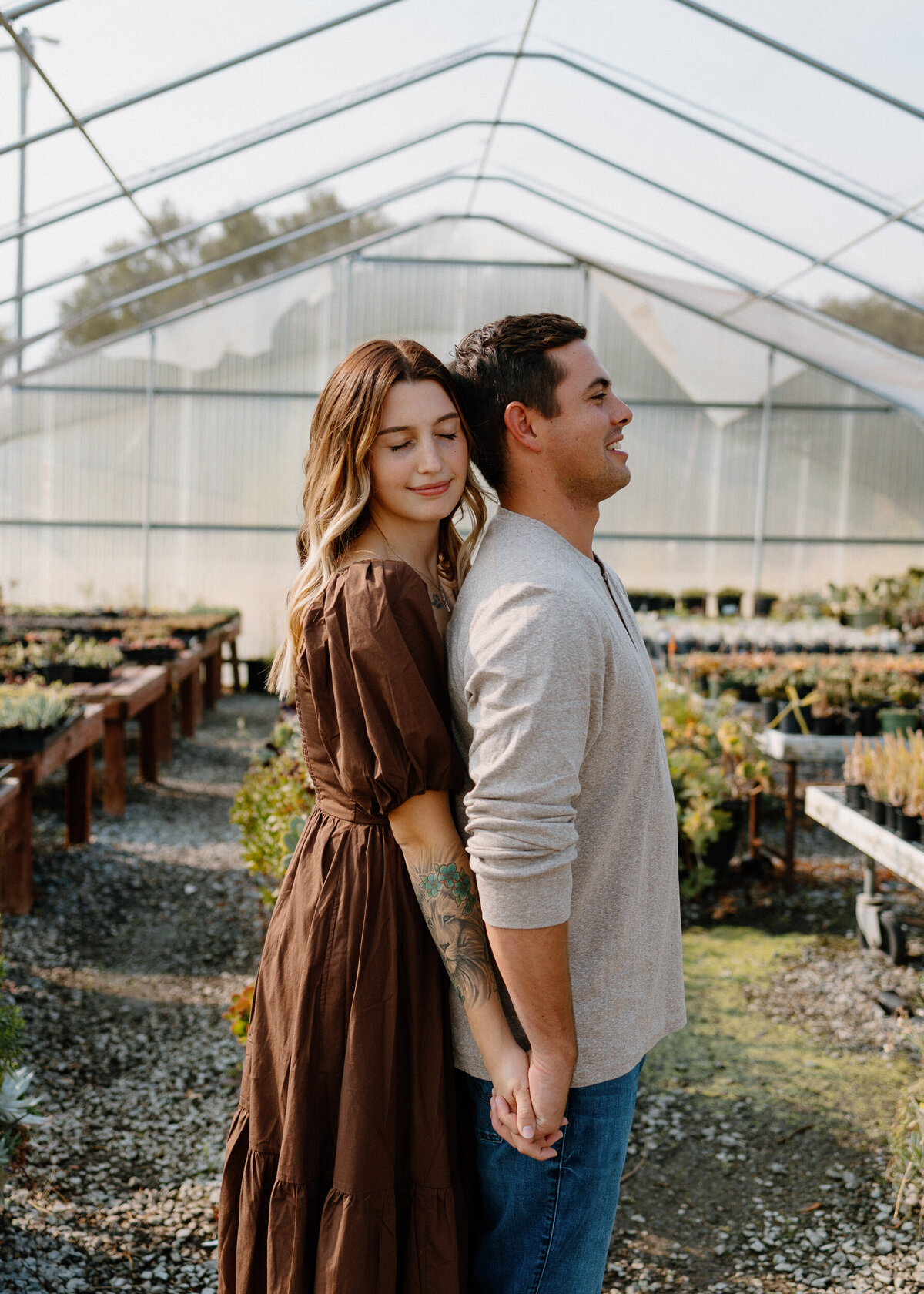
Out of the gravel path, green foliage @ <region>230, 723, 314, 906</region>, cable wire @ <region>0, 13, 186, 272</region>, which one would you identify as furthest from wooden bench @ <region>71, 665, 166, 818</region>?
cable wire @ <region>0, 13, 186, 272</region>

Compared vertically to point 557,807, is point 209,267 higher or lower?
higher

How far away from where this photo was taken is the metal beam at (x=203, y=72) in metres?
5.24

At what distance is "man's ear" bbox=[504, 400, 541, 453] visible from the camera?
1351mm

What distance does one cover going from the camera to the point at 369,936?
4.34 feet

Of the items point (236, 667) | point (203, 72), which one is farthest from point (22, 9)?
point (236, 667)

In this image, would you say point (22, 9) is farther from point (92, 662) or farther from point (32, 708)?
point (92, 662)

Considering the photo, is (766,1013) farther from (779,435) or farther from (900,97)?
(779,435)

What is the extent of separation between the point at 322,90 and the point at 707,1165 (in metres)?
6.02

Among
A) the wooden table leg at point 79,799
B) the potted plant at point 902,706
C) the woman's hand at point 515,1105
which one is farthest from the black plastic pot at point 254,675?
the woman's hand at point 515,1105

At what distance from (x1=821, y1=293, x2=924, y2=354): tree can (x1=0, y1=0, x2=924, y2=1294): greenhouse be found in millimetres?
55

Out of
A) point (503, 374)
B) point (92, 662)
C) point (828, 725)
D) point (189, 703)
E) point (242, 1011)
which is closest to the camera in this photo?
point (503, 374)

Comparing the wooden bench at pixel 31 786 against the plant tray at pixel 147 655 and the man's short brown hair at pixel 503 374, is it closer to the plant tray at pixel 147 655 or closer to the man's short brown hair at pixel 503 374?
the plant tray at pixel 147 655

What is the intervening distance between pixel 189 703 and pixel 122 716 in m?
2.65

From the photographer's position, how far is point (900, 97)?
217 inches
